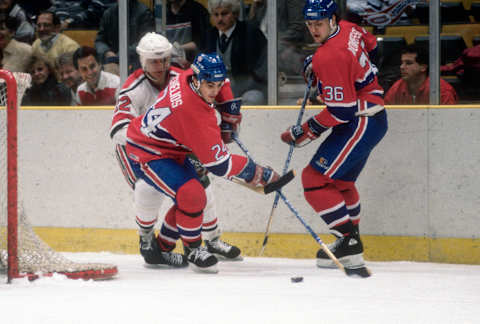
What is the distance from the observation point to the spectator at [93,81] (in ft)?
17.7

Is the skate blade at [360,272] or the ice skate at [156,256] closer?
the skate blade at [360,272]

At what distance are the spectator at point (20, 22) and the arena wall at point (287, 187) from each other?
62cm

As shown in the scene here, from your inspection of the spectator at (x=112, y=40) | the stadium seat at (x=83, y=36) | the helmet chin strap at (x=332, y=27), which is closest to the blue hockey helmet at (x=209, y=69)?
the helmet chin strap at (x=332, y=27)

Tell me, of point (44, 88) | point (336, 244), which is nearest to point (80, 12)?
point (44, 88)

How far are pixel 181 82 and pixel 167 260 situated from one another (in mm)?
1089

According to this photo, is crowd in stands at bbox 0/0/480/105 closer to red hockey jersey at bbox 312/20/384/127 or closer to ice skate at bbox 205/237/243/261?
red hockey jersey at bbox 312/20/384/127

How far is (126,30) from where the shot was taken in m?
5.41

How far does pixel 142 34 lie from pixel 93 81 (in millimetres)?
463

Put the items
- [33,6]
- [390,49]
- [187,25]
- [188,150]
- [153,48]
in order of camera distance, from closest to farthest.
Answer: [188,150] < [153,48] < [390,49] < [187,25] < [33,6]

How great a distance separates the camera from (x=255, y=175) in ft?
13.3

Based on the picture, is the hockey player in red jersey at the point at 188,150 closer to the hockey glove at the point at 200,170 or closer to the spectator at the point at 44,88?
the hockey glove at the point at 200,170

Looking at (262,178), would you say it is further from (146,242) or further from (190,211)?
(146,242)

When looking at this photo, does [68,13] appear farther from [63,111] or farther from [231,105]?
[231,105]

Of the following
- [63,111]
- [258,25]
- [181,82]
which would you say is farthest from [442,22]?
[63,111]
